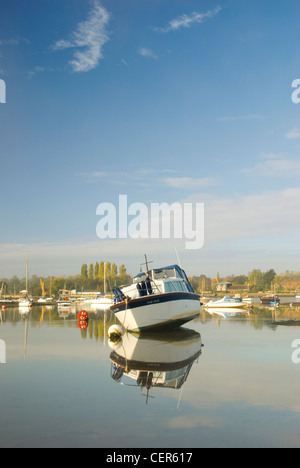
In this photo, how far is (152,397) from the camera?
46.9 feet

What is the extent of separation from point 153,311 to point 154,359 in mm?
9691

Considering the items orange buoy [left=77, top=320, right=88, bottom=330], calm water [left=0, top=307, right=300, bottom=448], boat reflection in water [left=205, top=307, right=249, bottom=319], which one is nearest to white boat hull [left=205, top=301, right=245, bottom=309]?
boat reflection in water [left=205, top=307, right=249, bottom=319]

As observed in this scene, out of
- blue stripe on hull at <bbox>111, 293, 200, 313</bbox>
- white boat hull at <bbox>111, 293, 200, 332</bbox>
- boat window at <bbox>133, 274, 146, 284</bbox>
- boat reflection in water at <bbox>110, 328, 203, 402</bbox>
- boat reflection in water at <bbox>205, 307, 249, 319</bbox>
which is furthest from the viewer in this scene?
boat reflection in water at <bbox>205, 307, 249, 319</bbox>

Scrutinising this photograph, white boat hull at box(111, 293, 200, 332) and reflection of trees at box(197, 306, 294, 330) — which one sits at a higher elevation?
white boat hull at box(111, 293, 200, 332)

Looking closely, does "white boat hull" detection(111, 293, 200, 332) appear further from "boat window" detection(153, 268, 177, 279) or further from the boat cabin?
"boat window" detection(153, 268, 177, 279)

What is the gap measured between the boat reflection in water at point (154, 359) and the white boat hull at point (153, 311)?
99 centimetres

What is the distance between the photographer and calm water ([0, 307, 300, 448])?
10344 mm

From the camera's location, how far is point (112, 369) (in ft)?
62.9

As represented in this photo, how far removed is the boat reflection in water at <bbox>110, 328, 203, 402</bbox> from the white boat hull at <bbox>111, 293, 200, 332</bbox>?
3.26 feet

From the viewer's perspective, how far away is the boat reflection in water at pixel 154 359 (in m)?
16.8

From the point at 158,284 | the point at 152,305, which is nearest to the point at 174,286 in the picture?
the point at 158,284

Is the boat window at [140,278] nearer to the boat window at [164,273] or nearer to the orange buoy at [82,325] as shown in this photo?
the boat window at [164,273]

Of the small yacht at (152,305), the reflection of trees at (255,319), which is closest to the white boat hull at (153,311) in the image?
the small yacht at (152,305)
